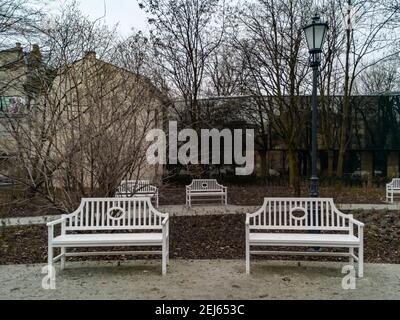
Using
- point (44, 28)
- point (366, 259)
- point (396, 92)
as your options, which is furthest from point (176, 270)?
point (396, 92)

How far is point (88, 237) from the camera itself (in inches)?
206

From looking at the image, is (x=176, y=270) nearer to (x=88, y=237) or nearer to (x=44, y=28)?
(x=88, y=237)

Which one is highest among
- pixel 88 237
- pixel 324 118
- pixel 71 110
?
pixel 324 118

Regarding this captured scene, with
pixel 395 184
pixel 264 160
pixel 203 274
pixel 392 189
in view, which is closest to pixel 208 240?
pixel 203 274

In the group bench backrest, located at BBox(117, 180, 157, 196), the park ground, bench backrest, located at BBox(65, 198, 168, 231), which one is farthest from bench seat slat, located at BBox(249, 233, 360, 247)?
bench backrest, located at BBox(117, 180, 157, 196)

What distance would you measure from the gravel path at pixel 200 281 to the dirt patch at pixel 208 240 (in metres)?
0.55

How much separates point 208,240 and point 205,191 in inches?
254

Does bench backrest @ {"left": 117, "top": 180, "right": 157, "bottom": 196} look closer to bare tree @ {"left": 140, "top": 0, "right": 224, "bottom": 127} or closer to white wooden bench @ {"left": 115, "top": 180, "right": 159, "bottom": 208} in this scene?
white wooden bench @ {"left": 115, "top": 180, "right": 159, "bottom": 208}

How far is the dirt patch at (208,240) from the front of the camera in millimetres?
6180

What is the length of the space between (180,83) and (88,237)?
15522mm

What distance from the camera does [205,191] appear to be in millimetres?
13633

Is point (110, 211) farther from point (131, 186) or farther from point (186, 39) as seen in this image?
point (186, 39)

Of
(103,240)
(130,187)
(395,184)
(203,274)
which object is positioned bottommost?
(203,274)
